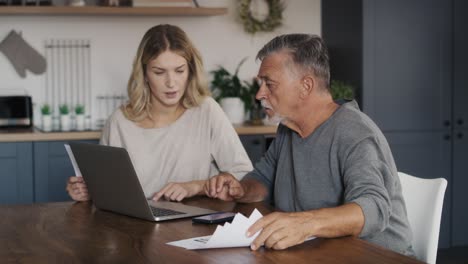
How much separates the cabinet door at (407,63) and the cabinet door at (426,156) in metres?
0.06

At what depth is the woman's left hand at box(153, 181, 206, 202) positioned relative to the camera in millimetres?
2568

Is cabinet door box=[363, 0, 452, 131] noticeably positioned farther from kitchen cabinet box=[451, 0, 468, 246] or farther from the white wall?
the white wall

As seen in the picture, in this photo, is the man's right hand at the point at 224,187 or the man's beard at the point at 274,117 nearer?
the man's beard at the point at 274,117

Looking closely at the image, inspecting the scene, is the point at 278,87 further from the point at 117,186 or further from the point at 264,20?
the point at 264,20

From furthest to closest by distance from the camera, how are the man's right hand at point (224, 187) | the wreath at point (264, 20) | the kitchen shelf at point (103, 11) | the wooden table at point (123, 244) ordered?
the wreath at point (264, 20) < the kitchen shelf at point (103, 11) < the man's right hand at point (224, 187) < the wooden table at point (123, 244)

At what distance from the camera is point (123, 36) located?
5000mm

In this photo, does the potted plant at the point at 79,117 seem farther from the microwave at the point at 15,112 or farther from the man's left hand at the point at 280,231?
the man's left hand at the point at 280,231

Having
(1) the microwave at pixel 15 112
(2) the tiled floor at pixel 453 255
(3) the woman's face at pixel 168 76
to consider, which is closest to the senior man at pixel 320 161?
(3) the woman's face at pixel 168 76

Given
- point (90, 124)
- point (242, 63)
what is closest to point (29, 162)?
point (90, 124)

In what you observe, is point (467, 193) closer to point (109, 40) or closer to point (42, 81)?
point (109, 40)

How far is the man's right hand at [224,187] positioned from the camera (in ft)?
8.27

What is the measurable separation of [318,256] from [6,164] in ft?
10.1

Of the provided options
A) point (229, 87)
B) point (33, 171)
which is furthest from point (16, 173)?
point (229, 87)

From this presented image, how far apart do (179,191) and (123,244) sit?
0.67 metres
